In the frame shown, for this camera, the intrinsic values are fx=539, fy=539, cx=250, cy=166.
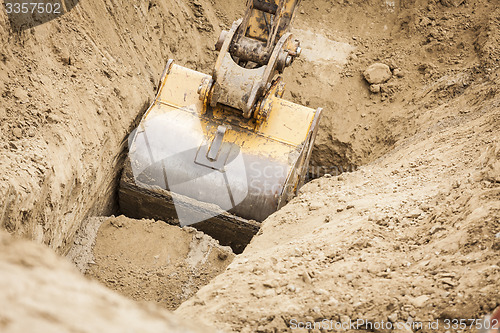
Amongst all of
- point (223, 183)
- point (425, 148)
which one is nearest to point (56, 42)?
point (223, 183)

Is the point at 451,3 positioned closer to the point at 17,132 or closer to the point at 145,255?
the point at 145,255

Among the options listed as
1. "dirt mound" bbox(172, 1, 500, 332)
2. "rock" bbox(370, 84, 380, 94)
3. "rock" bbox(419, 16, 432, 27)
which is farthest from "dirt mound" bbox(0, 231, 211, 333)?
"rock" bbox(419, 16, 432, 27)

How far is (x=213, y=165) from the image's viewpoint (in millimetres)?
5469

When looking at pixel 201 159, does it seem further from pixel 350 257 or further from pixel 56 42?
pixel 350 257

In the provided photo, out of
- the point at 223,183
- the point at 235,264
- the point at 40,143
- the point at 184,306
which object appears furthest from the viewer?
the point at 223,183

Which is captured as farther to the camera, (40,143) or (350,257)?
(40,143)

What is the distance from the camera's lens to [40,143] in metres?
4.50

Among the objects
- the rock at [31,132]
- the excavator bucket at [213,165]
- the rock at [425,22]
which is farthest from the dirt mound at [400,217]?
the rock at [31,132]

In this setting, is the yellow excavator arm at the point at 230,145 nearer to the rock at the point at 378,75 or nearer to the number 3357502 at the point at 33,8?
the number 3357502 at the point at 33,8

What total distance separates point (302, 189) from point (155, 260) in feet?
5.68

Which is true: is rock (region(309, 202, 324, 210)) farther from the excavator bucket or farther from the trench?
the trench

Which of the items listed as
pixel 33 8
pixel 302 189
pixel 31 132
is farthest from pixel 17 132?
pixel 302 189

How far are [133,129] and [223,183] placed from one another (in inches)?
53.8

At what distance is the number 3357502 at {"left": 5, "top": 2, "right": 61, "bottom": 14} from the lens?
15.9 feet
